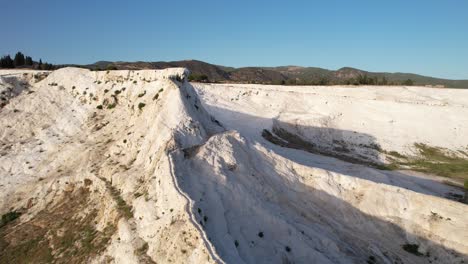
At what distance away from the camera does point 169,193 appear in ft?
38.6

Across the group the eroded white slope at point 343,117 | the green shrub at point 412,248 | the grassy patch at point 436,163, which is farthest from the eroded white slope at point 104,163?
the grassy patch at point 436,163

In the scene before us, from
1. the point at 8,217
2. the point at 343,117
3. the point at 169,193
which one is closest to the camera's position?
the point at 169,193

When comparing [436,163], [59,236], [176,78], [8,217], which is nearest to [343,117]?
[436,163]

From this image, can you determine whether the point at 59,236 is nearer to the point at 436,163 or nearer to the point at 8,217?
the point at 8,217

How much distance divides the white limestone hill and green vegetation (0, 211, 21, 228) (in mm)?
51

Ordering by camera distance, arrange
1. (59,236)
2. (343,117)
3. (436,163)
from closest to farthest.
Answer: (59,236) < (436,163) < (343,117)

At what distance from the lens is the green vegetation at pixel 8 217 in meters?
14.6

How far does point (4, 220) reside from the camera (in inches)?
581

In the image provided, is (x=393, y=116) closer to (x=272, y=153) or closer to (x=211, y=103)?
(x=211, y=103)

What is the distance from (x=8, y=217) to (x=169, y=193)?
822 centimetres

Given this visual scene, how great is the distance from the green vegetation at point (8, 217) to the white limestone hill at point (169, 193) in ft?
0.17

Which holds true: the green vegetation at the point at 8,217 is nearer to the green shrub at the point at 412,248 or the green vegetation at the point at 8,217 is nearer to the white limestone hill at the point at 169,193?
the white limestone hill at the point at 169,193

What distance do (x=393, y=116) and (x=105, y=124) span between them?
3765 cm

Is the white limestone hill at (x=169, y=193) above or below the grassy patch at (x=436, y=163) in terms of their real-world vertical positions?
above
